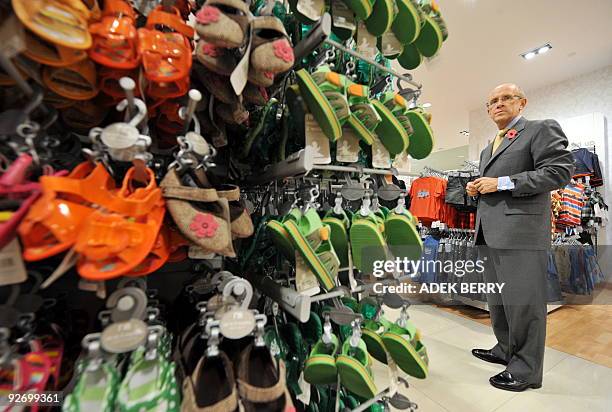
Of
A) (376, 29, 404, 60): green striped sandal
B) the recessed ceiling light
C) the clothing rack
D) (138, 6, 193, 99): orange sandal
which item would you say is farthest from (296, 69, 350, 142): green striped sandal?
the recessed ceiling light

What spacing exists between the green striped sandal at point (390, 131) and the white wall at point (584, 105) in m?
4.11

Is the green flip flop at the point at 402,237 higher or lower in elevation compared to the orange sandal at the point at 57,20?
lower

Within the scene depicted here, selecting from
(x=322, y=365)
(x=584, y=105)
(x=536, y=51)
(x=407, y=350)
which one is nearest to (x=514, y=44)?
(x=536, y=51)

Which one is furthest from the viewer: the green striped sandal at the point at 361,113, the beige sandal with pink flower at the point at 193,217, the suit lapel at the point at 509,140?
the suit lapel at the point at 509,140

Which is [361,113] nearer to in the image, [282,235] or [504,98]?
[282,235]

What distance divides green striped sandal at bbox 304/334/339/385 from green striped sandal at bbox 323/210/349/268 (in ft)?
0.93

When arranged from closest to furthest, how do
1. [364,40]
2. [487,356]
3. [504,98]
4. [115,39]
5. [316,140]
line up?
[115,39] → [316,140] → [364,40] → [504,98] → [487,356]

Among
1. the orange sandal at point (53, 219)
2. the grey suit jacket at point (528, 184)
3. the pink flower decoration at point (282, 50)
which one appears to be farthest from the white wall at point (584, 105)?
the orange sandal at point (53, 219)

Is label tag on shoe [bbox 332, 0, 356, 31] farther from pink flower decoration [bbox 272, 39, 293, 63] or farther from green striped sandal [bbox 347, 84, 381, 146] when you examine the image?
pink flower decoration [bbox 272, 39, 293, 63]

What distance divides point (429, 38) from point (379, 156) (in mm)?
580

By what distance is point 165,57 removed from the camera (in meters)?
0.54

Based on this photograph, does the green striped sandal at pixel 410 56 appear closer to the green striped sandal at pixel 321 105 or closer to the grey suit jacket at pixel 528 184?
the green striped sandal at pixel 321 105

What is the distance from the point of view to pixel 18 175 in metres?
0.43

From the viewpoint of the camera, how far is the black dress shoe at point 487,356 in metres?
1.72
